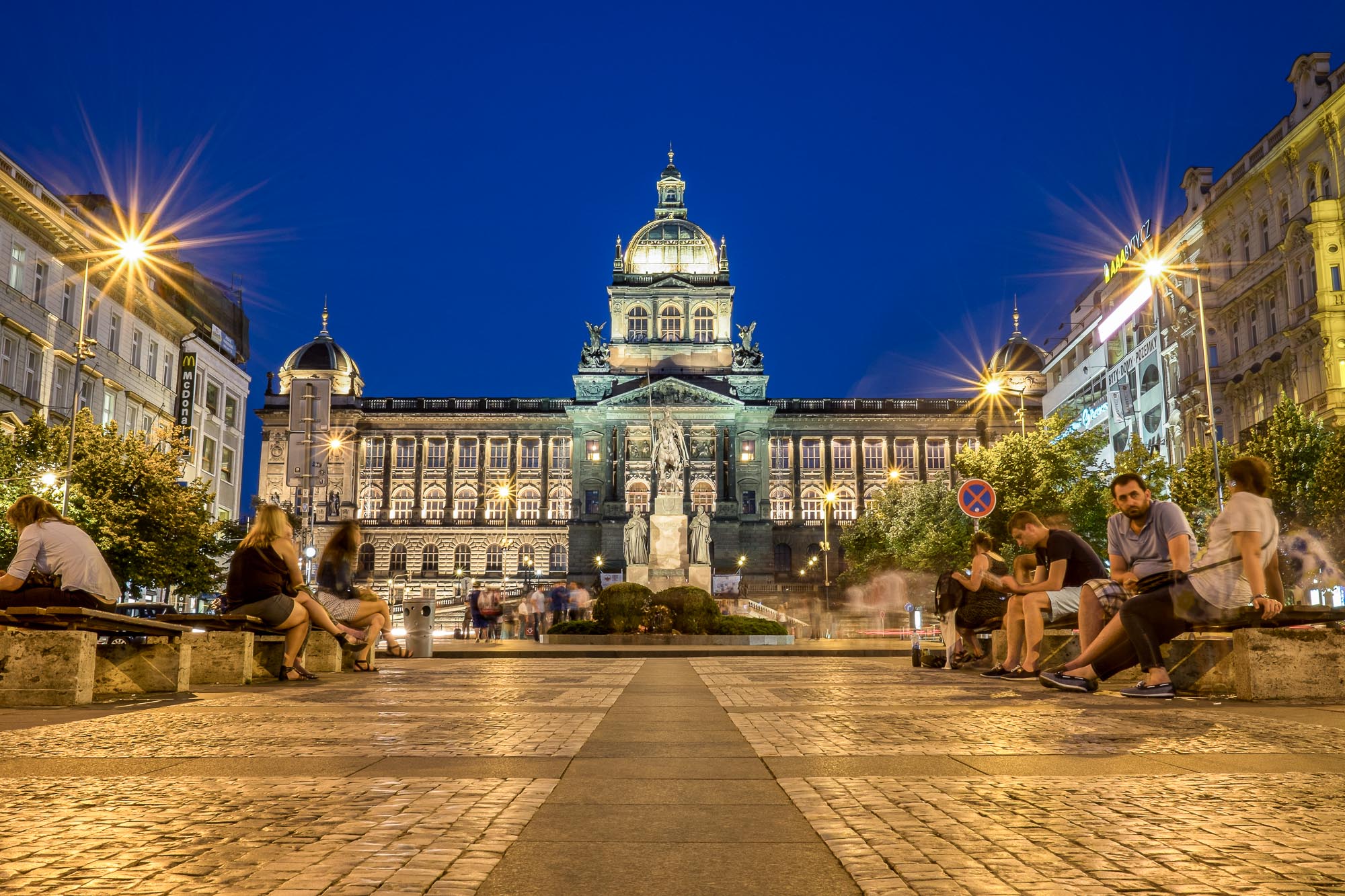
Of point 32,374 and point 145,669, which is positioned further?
point 32,374

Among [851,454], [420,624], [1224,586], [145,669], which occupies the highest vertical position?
[851,454]

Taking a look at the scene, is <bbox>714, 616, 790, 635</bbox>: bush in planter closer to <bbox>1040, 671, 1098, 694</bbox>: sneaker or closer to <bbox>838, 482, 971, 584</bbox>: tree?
<bbox>838, 482, 971, 584</bbox>: tree

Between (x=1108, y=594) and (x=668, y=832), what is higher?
(x=1108, y=594)

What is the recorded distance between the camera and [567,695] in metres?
11.4

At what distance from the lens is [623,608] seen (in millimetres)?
33156

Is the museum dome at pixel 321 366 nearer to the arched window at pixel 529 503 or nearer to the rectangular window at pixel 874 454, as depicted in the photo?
the arched window at pixel 529 503

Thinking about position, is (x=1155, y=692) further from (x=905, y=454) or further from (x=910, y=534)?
(x=905, y=454)

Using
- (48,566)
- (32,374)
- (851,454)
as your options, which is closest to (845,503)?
(851,454)

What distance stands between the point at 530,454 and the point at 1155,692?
10138 centimetres

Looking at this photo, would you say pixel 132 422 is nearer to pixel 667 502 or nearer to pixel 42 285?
pixel 42 285

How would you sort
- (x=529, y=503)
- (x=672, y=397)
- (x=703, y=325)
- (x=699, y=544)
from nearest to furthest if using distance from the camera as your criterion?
(x=699, y=544)
(x=672, y=397)
(x=529, y=503)
(x=703, y=325)

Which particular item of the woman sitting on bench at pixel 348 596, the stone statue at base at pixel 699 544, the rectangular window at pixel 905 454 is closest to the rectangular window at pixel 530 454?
the rectangular window at pixel 905 454

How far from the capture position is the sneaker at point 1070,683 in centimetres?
1040

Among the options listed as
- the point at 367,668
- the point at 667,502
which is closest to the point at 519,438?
the point at 667,502
